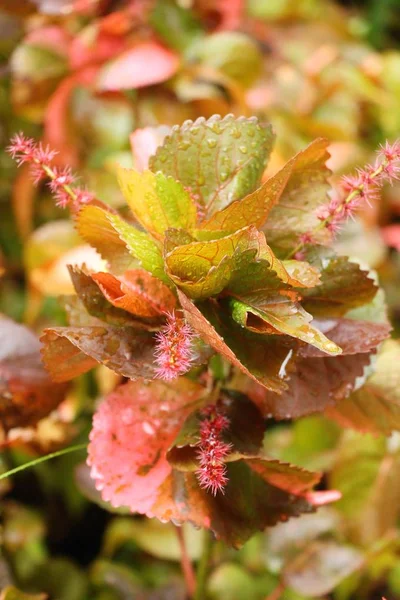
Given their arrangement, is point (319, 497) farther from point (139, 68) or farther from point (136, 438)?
point (139, 68)

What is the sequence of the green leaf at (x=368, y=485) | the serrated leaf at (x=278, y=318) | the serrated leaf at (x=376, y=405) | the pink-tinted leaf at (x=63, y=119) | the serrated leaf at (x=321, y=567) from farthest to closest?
the pink-tinted leaf at (x=63, y=119) → the green leaf at (x=368, y=485) → the serrated leaf at (x=321, y=567) → the serrated leaf at (x=376, y=405) → the serrated leaf at (x=278, y=318)

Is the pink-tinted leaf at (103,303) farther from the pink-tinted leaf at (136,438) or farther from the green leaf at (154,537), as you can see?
the green leaf at (154,537)

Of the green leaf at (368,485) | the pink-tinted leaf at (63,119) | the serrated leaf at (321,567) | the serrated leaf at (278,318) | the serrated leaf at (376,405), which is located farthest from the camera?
the pink-tinted leaf at (63,119)

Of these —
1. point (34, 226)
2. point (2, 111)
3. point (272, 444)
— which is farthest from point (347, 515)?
point (2, 111)

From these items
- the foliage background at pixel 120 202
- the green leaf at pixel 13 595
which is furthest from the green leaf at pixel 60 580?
the green leaf at pixel 13 595

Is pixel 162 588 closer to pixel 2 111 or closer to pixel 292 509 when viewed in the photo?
pixel 292 509

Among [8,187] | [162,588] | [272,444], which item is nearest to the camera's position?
[162,588]

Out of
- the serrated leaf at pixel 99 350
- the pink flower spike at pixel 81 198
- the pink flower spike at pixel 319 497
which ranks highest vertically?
the pink flower spike at pixel 81 198
